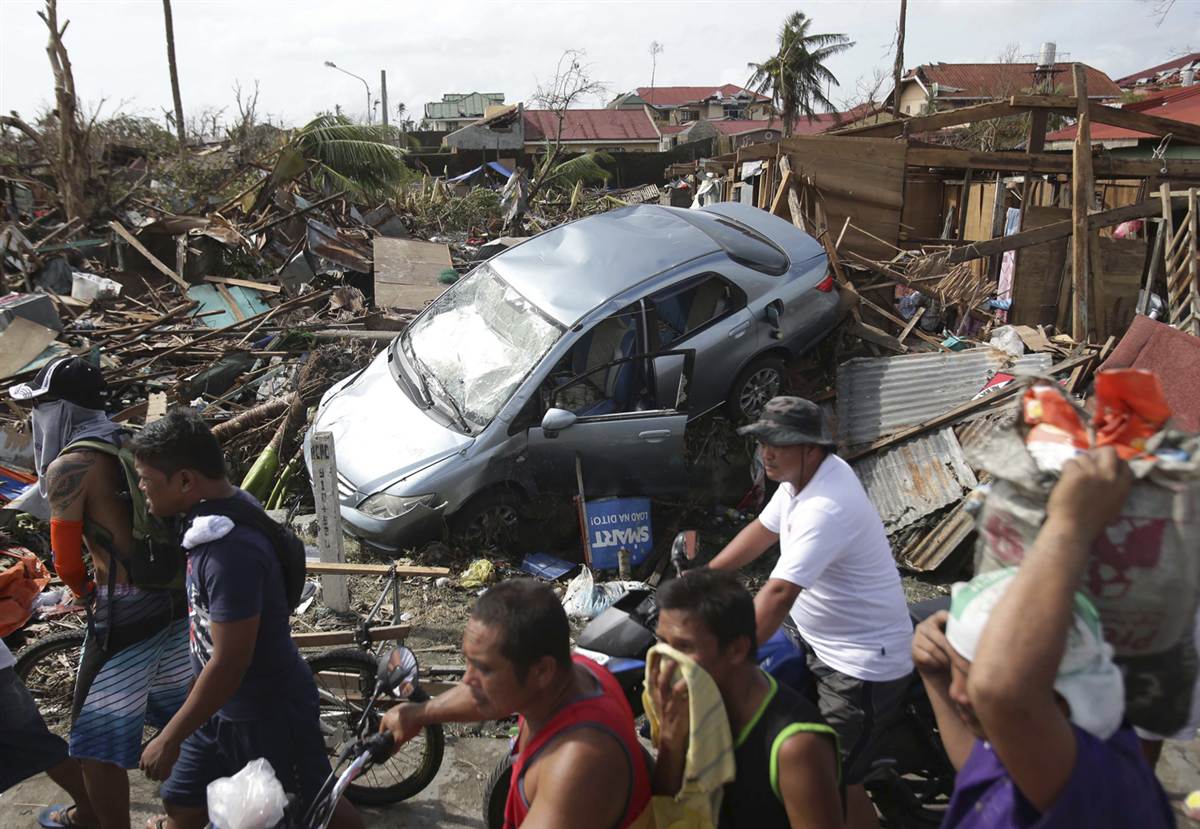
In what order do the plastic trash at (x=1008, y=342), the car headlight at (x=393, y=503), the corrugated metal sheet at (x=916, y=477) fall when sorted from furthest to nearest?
the plastic trash at (x=1008, y=342) → the corrugated metal sheet at (x=916, y=477) → the car headlight at (x=393, y=503)

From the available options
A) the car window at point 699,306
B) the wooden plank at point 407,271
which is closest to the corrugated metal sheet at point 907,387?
the car window at point 699,306

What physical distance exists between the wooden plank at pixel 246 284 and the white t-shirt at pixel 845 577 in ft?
35.2

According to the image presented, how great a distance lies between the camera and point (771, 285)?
22.5 ft

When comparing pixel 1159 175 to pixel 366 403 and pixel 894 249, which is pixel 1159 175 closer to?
pixel 894 249

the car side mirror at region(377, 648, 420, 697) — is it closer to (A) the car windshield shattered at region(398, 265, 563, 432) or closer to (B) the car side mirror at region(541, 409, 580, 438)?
(B) the car side mirror at region(541, 409, 580, 438)

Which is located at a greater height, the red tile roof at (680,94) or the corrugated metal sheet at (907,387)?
the red tile roof at (680,94)

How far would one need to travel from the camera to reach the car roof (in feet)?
20.6

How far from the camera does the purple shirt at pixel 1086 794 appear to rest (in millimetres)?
1327

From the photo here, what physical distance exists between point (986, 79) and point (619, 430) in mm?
47821

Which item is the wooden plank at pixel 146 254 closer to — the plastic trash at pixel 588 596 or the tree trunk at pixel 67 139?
the tree trunk at pixel 67 139

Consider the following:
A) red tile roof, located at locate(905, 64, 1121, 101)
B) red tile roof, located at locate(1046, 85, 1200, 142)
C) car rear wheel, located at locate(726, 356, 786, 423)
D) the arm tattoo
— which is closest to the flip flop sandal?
the arm tattoo

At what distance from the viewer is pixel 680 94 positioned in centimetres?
7281

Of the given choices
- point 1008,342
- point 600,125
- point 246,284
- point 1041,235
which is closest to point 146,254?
point 246,284

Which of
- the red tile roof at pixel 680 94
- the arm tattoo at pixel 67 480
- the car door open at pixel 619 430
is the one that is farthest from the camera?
the red tile roof at pixel 680 94
